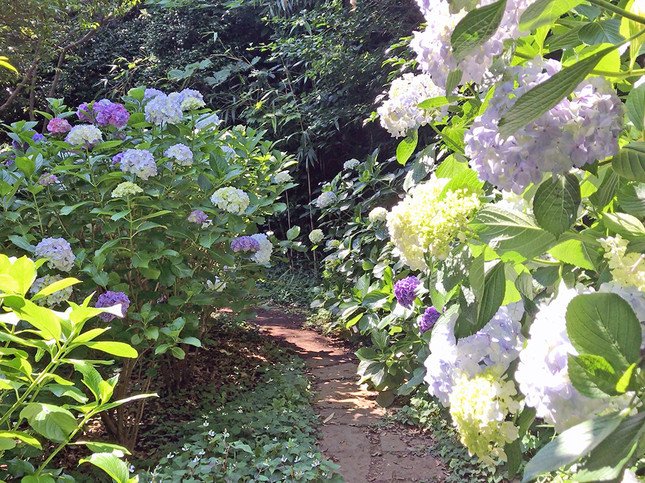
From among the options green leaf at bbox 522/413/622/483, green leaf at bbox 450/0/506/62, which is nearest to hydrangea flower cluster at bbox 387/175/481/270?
green leaf at bbox 450/0/506/62

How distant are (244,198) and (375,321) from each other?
48.4 inches

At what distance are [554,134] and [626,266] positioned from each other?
15 cm

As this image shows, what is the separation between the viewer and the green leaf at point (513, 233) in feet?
2.02

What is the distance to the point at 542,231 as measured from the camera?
62cm

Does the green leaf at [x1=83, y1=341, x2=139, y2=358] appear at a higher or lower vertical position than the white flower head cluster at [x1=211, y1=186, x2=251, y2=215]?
lower

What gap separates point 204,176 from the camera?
263 cm

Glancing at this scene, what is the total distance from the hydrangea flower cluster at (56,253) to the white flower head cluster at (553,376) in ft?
6.07

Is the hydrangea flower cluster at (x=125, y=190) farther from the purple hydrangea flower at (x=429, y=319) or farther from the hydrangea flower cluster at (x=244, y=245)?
the purple hydrangea flower at (x=429, y=319)

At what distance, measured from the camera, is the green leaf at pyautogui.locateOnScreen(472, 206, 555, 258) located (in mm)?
617

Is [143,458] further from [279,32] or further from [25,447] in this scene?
[279,32]

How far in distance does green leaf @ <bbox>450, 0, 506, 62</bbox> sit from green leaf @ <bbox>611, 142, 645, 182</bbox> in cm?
18

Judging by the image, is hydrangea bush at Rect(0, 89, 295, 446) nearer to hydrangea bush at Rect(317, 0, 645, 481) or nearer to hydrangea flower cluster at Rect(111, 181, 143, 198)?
hydrangea flower cluster at Rect(111, 181, 143, 198)

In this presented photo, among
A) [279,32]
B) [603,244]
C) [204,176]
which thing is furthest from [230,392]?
[279,32]

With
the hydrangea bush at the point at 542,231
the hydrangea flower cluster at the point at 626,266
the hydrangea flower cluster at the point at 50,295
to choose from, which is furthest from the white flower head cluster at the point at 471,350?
the hydrangea flower cluster at the point at 50,295
